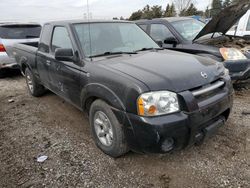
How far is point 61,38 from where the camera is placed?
381 cm

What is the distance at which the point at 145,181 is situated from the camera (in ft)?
8.34

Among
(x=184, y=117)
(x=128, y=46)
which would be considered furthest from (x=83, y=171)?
(x=128, y=46)

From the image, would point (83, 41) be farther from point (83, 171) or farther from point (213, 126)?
point (213, 126)

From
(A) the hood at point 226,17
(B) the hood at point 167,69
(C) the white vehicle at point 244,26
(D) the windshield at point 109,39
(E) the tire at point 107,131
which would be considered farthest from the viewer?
(C) the white vehicle at point 244,26

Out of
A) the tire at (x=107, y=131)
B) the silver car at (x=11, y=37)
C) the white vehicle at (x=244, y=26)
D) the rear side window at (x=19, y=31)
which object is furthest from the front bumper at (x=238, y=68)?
the rear side window at (x=19, y=31)

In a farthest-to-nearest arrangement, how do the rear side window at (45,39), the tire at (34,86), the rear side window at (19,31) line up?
the rear side window at (19,31), the tire at (34,86), the rear side window at (45,39)

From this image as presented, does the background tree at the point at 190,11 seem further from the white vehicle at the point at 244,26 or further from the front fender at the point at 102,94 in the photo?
the front fender at the point at 102,94

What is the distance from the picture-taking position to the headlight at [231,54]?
463 centimetres

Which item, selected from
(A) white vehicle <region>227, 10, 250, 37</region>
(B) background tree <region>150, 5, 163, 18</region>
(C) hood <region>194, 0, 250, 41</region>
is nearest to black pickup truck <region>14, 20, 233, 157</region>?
(C) hood <region>194, 0, 250, 41</region>

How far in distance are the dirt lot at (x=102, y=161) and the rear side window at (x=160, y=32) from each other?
2498 millimetres

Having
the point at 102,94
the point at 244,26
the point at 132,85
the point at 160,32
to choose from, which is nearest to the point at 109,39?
the point at 102,94

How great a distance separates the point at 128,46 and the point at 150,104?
156 cm

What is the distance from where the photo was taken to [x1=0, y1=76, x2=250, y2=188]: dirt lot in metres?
2.56

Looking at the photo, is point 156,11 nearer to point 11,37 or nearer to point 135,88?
point 11,37
